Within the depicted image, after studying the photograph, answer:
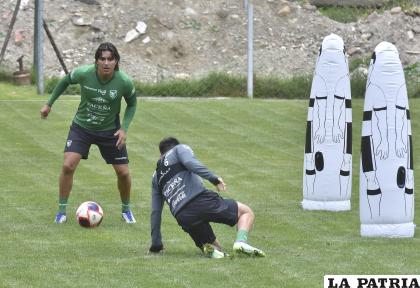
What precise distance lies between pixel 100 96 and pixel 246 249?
3.55 m

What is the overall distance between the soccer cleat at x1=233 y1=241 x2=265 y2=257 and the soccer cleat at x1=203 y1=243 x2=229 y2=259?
0.21 m

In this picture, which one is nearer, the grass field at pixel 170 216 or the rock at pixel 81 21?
the grass field at pixel 170 216

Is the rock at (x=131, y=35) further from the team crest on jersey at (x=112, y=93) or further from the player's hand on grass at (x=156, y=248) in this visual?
the player's hand on grass at (x=156, y=248)

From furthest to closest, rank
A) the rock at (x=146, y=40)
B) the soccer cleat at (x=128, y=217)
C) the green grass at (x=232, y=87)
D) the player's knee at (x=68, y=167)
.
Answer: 1. the rock at (x=146, y=40)
2. the green grass at (x=232, y=87)
3. the soccer cleat at (x=128, y=217)
4. the player's knee at (x=68, y=167)

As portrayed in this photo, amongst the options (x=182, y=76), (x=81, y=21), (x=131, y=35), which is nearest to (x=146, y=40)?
(x=131, y=35)

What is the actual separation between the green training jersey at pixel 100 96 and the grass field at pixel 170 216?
1306mm

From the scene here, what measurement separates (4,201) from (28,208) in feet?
2.69

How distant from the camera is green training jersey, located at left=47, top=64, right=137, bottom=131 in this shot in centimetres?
1529

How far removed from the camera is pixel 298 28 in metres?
38.7

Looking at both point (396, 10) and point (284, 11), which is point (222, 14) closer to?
point (284, 11)

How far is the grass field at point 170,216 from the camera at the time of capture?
12.0 metres

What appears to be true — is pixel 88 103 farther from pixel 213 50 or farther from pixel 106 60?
pixel 213 50

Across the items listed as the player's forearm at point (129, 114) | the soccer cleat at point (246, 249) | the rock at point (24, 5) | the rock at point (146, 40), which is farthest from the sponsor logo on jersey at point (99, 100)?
the rock at point (24, 5)

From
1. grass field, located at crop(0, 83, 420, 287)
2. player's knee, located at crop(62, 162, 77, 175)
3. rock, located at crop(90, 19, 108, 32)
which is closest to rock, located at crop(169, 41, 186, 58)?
rock, located at crop(90, 19, 108, 32)
